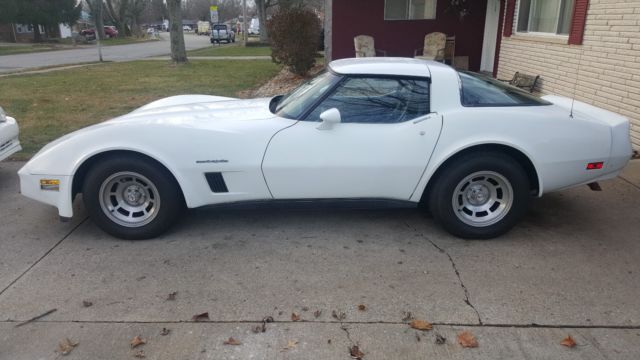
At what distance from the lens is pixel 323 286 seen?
10.8 feet

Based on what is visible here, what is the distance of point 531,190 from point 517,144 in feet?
1.58

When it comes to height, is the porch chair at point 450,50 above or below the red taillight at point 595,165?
above

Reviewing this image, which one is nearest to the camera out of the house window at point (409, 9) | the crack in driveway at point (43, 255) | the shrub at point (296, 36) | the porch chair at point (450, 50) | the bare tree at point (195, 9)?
the crack in driveway at point (43, 255)

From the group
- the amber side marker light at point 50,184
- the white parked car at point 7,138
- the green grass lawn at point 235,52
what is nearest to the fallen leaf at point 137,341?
the amber side marker light at point 50,184

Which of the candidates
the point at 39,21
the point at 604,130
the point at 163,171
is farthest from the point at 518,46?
the point at 39,21

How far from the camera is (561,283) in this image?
3320mm

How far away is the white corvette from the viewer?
3.79 metres

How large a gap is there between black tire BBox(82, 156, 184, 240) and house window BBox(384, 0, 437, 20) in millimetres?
11231

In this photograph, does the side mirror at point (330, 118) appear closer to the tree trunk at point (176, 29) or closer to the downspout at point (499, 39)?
the downspout at point (499, 39)

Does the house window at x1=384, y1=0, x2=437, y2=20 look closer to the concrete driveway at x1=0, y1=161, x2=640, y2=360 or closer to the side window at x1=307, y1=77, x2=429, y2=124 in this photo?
the concrete driveway at x1=0, y1=161, x2=640, y2=360

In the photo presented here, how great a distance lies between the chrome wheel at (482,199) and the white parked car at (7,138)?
454cm

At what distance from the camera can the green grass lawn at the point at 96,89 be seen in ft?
27.3

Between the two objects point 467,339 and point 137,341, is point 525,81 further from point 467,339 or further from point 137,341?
point 137,341

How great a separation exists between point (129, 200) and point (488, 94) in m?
3.02
